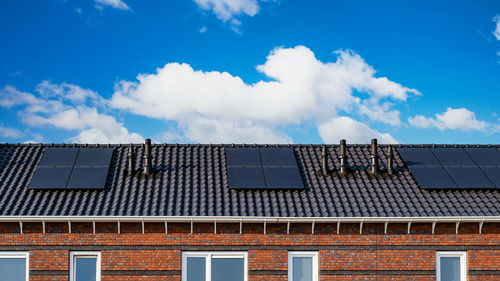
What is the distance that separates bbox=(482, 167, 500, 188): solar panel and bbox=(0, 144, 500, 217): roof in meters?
0.38

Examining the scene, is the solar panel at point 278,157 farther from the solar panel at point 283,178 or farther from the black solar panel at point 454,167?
the black solar panel at point 454,167

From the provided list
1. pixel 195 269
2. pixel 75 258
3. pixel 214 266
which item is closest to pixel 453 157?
pixel 214 266

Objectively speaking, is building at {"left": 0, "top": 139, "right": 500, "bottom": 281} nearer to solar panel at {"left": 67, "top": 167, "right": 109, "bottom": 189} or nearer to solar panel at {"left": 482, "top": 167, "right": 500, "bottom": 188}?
solar panel at {"left": 67, "top": 167, "right": 109, "bottom": 189}

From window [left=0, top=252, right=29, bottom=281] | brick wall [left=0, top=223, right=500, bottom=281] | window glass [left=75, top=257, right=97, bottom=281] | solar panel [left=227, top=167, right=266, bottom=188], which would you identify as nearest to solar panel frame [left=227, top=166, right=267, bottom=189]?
solar panel [left=227, top=167, right=266, bottom=188]

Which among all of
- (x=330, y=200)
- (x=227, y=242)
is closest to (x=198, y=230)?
(x=227, y=242)

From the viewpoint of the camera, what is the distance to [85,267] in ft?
49.0

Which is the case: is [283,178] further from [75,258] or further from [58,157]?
[58,157]

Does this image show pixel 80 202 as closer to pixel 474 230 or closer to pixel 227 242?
pixel 227 242

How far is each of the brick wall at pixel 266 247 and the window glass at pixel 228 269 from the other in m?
0.32

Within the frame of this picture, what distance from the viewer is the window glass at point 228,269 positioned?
49.3 feet

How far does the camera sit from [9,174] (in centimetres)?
1692

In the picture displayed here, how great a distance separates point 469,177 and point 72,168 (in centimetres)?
1186

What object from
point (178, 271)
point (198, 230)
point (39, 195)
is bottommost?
point (178, 271)

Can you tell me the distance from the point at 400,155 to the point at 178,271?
8160 mm
